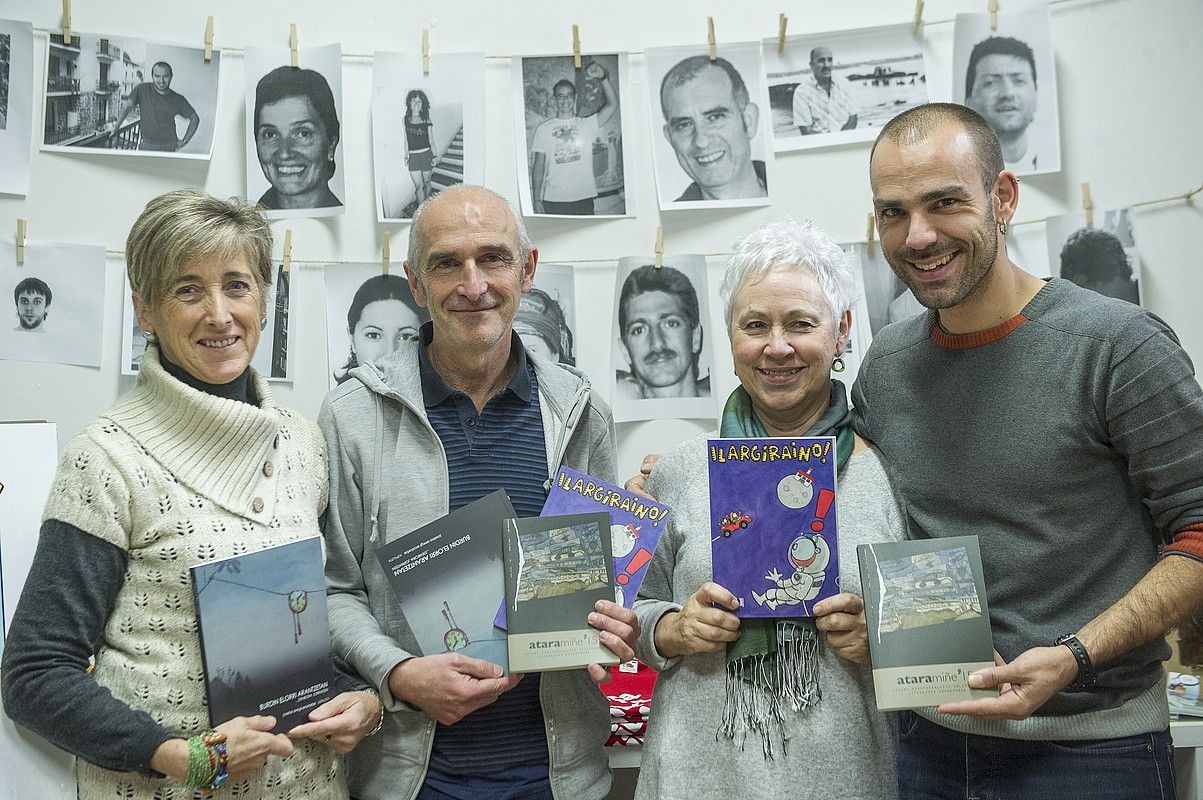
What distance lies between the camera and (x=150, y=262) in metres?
1.70

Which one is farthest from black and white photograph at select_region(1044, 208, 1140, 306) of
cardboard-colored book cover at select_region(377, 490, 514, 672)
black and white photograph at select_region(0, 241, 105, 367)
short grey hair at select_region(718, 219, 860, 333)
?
black and white photograph at select_region(0, 241, 105, 367)

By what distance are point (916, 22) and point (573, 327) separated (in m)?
1.38

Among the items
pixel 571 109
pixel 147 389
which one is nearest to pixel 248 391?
pixel 147 389

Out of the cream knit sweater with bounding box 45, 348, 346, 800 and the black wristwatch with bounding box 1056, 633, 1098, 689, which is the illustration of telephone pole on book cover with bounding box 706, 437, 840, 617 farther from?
the cream knit sweater with bounding box 45, 348, 346, 800

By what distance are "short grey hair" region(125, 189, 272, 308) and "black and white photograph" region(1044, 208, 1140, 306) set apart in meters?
2.30

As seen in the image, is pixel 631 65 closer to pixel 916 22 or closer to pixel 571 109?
pixel 571 109

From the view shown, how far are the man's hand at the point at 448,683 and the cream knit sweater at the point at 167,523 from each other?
19cm

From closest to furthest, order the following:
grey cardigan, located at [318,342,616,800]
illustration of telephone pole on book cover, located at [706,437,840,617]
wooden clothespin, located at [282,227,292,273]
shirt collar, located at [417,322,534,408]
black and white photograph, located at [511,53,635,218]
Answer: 1. illustration of telephone pole on book cover, located at [706,437,840,617]
2. grey cardigan, located at [318,342,616,800]
3. shirt collar, located at [417,322,534,408]
4. wooden clothespin, located at [282,227,292,273]
5. black and white photograph, located at [511,53,635,218]

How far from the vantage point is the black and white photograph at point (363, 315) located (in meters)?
2.80

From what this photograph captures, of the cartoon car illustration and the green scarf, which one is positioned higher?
the cartoon car illustration

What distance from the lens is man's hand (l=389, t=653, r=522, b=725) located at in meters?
1.76

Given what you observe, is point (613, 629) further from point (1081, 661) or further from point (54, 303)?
point (54, 303)

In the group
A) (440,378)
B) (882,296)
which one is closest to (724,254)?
(882,296)

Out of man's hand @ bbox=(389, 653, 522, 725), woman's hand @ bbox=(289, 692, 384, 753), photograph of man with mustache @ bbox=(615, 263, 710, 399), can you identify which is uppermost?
photograph of man with mustache @ bbox=(615, 263, 710, 399)
